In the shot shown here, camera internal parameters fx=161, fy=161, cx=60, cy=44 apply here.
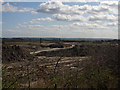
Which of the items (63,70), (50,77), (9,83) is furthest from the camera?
(63,70)

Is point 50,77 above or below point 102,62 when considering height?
below

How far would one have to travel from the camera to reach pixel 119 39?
5.83 metres

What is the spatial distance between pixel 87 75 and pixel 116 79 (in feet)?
2.94

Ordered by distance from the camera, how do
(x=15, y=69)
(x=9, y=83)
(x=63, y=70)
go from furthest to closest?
(x=15, y=69) → (x=63, y=70) → (x=9, y=83)

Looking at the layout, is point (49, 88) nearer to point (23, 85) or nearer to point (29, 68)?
point (23, 85)

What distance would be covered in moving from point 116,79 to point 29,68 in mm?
2897

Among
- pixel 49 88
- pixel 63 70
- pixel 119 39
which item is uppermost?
pixel 119 39

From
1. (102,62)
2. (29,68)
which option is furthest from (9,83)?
(102,62)

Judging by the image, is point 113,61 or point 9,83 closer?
point 9,83

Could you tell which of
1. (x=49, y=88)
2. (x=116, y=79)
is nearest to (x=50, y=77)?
(x=49, y=88)

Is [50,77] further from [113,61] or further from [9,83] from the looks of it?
[113,61]

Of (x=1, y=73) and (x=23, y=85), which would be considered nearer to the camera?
(x=23, y=85)

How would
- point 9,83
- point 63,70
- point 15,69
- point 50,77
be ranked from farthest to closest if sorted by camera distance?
point 15,69 → point 63,70 → point 50,77 → point 9,83

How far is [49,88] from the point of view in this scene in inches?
188
